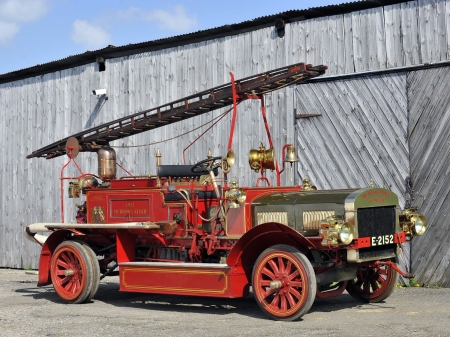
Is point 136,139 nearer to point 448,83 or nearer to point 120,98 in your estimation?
point 120,98

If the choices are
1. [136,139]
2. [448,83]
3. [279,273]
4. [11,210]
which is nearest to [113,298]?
[279,273]

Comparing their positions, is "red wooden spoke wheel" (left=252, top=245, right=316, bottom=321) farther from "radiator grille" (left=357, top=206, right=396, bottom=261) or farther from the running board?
"radiator grille" (left=357, top=206, right=396, bottom=261)

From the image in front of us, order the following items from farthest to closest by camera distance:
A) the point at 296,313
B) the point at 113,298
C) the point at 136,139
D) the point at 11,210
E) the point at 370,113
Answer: the point at 11,210, the point at 136,139, the point at 370,113, the point at 113,298, the point at 296,313

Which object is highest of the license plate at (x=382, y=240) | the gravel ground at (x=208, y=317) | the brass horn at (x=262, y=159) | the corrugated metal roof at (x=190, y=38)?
the corrugated metal roof at (x=190, y=38)

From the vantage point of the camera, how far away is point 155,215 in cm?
1052

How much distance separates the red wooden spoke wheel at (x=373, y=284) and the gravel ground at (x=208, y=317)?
0.13 m

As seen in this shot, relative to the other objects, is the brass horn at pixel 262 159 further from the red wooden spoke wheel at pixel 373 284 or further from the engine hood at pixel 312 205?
the red wooden spoke wheel at pixel 373 284

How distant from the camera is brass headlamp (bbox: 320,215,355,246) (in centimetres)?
824

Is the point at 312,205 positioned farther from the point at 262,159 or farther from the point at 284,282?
the point at 262,159

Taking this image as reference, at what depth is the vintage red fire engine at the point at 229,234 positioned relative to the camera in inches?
342

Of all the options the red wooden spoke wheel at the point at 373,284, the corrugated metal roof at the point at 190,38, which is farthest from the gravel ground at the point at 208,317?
the corrugated metal roof at the point at 190,38

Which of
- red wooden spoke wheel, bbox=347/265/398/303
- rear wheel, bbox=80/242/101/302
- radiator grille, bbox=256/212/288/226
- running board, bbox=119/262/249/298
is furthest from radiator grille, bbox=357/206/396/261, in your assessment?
rear wheel, bbox=80/242/101/302

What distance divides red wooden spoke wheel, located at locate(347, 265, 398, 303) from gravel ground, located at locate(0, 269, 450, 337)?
0.13 m

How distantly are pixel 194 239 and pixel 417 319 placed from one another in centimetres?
309
